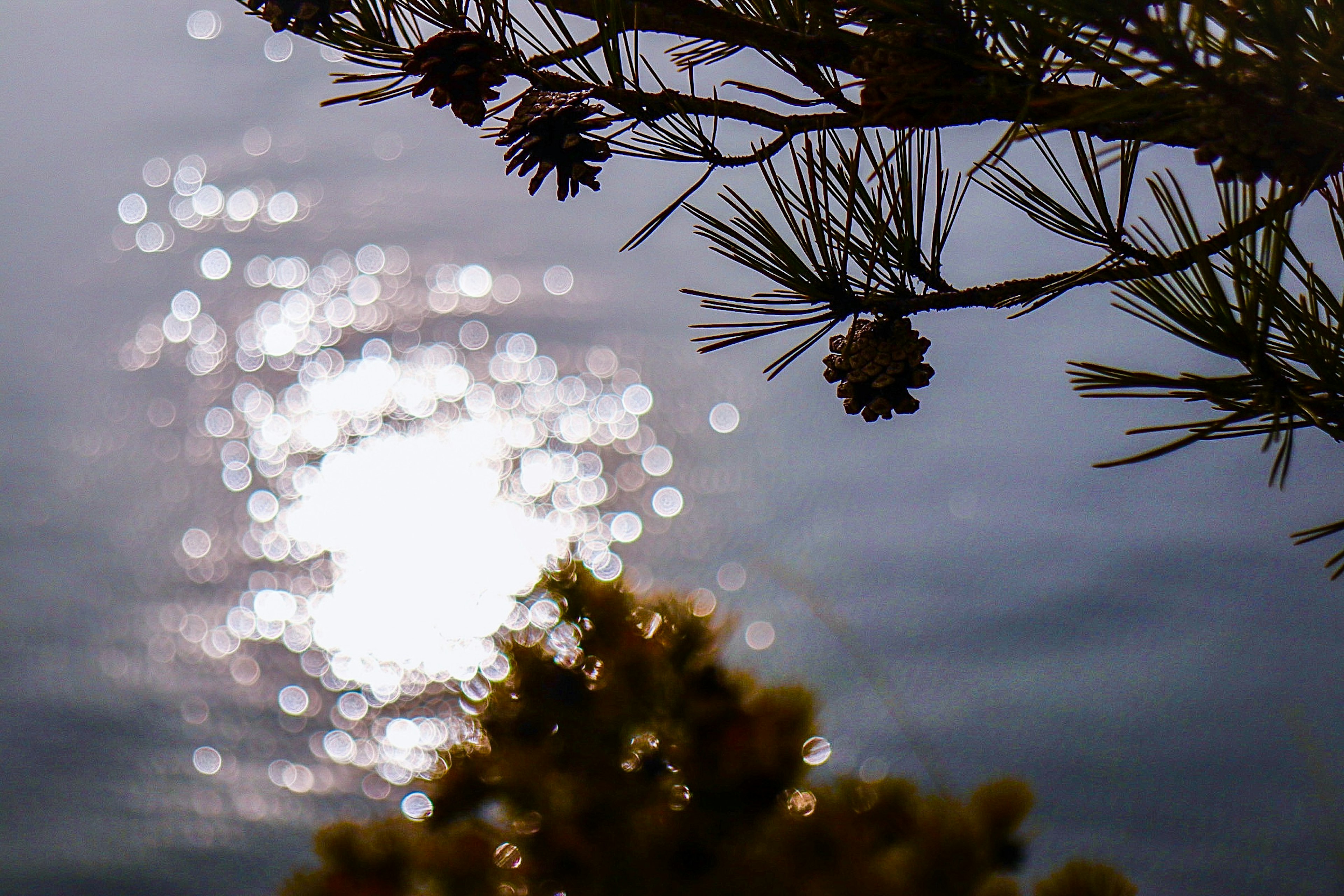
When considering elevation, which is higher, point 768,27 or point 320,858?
point 768,27

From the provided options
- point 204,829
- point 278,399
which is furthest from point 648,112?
point 278,399

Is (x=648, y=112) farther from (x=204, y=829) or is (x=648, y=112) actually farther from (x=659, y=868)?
(x=204, y=829)

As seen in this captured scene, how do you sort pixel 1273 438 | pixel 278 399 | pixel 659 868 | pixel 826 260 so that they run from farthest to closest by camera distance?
pixel 278 399
pixel 659 868
pixel 826 260
pixel 1273 438

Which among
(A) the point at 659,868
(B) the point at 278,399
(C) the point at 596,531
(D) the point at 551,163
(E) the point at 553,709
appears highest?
(B) the point at 278,399

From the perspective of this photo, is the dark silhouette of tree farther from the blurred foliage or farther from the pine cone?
the blurred foliage

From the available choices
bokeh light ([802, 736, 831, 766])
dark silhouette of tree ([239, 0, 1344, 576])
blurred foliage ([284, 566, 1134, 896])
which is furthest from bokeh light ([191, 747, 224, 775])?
dark silhouette of tree ([239, 0, 1344, 576])

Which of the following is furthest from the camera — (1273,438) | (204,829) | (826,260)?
(204,829)

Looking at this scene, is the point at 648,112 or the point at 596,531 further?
the point at 596,531

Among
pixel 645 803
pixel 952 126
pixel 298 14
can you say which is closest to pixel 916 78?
pixel 952 126
